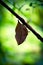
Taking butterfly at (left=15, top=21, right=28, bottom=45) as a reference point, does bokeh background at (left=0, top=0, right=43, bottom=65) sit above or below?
above

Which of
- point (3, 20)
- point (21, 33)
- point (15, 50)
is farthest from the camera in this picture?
point (15, 50)

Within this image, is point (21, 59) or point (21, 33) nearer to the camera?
point (21, 33)

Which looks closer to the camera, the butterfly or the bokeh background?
the butterfly

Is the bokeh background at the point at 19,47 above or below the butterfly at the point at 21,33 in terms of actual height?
above

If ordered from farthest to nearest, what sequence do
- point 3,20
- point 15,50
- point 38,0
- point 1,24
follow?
point 15,50
point 1,24
point 3,20
point 38,0

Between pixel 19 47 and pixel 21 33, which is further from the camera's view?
pixel 19 47

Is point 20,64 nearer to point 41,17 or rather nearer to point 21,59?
point 21,59

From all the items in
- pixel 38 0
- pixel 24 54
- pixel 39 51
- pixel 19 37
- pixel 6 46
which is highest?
pixel 39 51

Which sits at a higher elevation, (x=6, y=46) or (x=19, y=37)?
(x=6, y=46)

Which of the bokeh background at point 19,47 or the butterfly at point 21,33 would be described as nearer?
the butterfly at point 21,33

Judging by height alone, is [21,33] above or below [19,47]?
below

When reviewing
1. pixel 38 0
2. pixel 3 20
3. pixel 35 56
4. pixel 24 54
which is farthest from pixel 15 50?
pixel 38 0
